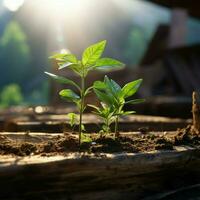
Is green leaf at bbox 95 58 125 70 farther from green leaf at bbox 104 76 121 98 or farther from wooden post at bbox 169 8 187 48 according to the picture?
wooden post at bbox 169 8 187 48

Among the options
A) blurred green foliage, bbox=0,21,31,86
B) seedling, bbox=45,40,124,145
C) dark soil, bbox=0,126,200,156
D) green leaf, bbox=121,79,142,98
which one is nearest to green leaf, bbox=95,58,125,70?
seedling, bbox=45,40,124,145

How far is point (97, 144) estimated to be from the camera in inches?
66.6

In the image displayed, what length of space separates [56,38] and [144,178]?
94786mm

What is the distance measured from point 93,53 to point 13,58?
7557cm

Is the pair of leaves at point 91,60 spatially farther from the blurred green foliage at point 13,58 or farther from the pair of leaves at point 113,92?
the blurred green foliage at point 13,58

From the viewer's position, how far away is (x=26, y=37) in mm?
94312

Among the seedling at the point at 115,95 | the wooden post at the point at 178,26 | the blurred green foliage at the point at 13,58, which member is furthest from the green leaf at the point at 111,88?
the blurred green foliage at the point at 13,58

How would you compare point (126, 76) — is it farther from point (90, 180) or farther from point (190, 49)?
point (90, 180)

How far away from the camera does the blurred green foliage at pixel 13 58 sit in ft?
247

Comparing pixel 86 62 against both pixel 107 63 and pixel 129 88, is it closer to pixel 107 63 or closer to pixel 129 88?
pixel 107 63

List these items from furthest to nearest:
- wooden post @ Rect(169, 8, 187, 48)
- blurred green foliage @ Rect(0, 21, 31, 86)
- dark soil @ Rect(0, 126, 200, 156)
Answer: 1. blurred green foliage @ Rect(0, 21, 31, 86)
2. wooden post @ Rect(169, 8, 187, 48)
3. dark soil @ Rect(0, 126, 200, 156)

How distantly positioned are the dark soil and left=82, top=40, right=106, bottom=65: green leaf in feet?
0.93

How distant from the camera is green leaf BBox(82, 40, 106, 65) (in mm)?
1711

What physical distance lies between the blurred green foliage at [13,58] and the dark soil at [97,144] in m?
74.3
